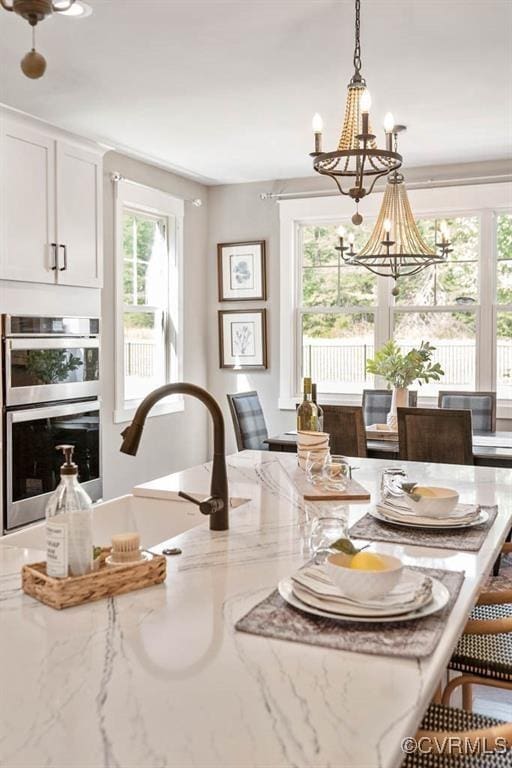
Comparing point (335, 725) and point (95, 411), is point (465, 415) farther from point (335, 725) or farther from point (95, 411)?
point (335, 725)

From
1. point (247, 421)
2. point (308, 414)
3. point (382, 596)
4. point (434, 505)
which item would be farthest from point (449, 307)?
point (382, 596)

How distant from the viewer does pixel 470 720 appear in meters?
1.38

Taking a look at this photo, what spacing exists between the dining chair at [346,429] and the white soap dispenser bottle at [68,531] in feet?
9.23

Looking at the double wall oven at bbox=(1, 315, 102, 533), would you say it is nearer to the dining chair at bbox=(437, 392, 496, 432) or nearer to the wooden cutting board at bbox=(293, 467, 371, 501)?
the wooden cutting board at bbox=(293, 467, 371, 501)

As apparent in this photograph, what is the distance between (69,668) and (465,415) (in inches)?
118

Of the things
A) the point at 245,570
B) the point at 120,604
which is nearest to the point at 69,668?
the point at 120,604

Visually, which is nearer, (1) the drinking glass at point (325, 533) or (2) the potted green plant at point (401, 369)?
(1) the drinking glass at point (325, 533)

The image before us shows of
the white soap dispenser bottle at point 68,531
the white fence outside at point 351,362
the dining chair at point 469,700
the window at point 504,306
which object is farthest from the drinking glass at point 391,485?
the window at point 504,306

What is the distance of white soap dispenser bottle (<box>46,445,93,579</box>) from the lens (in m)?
1.28

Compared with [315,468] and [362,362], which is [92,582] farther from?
[362,362]

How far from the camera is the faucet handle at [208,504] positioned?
1.71 metres

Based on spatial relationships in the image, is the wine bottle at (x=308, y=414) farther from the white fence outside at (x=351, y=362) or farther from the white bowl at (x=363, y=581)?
the white fence outside at (x=351, y=362)

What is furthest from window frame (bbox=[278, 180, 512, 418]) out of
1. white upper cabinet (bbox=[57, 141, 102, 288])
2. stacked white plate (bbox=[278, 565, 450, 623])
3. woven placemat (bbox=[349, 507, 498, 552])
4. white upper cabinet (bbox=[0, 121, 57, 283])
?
stacked white plate (bbox=[278, 565, 450, 623])

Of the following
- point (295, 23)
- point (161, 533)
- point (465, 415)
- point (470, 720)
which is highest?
point (295, 23)
